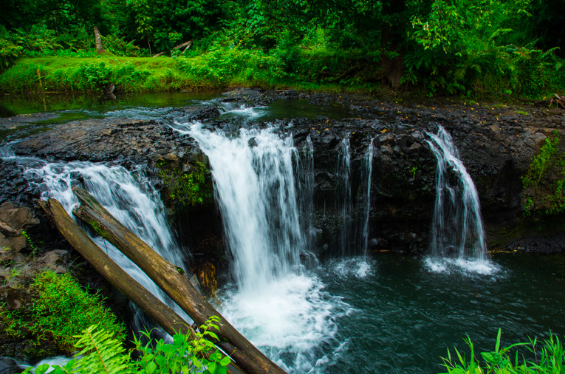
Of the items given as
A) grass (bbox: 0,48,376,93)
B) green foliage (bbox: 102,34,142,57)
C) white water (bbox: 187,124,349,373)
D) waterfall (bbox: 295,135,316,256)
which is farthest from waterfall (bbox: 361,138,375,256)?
green foliage (bbox: 102,34,142,57)

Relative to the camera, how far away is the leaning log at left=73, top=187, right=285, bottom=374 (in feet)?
9.59

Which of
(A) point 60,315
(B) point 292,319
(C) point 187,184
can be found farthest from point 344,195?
(A) point 60,315

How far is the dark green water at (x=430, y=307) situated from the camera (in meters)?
4.40

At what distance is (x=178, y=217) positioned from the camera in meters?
5.42

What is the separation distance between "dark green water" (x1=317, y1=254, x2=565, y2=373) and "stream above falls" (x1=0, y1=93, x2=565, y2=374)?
0.02 metres

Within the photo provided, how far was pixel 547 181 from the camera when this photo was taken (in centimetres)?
693

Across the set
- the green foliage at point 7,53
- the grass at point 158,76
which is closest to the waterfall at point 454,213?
the grass at point 158,76

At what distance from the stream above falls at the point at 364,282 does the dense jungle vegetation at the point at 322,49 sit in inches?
164

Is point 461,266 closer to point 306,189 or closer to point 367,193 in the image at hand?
point 367,193

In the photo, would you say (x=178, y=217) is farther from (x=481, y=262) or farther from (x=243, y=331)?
(x=481, y=262)

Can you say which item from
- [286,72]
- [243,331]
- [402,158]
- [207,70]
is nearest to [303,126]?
[402,158]

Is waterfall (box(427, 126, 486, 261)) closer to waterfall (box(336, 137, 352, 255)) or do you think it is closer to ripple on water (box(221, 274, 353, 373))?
waterfall (box(336, 137, 352, 255))

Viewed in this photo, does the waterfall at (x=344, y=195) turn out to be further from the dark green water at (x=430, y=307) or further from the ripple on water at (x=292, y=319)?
the ripple on water at (x=292, y=319)

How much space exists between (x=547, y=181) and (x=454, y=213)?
220 centimetres
